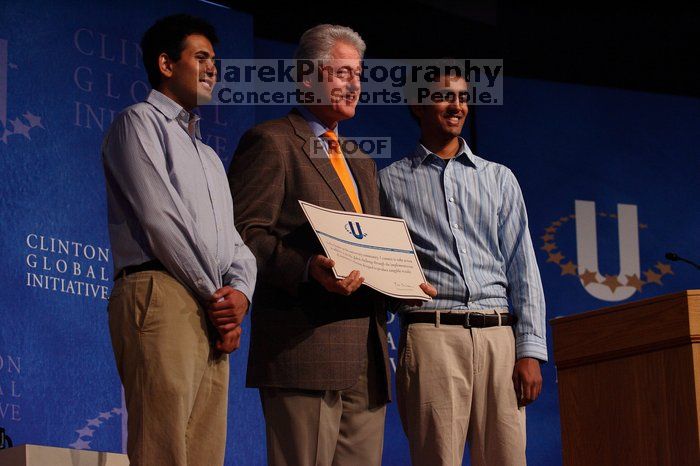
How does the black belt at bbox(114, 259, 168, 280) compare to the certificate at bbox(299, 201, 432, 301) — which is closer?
the black belt at bbox(114, 259, 168, 280)

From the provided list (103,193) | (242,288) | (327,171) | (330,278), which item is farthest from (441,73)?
(103,193)

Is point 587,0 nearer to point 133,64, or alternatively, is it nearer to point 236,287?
point 133,64

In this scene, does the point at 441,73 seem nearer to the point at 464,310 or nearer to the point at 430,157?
the point at 430,157

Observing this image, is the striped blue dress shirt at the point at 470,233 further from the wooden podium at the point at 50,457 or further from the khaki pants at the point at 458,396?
the wooden podium at the point at 50,457

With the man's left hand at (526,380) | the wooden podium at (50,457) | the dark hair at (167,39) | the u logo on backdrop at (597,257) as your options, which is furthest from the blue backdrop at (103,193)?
the man's left hand at (526,380)

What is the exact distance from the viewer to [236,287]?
8.04ft

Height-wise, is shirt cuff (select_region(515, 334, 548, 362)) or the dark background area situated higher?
the dark background area

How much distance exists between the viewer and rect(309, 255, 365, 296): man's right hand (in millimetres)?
2533

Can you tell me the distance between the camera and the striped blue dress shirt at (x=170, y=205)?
2342mm

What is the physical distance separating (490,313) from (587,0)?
10.5ft

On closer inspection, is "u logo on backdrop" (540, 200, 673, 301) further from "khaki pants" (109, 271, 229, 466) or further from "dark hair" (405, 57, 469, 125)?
"khaki pants" (109, 271, 229, 466)

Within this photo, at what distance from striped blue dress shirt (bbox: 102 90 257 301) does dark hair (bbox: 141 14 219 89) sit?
0.17 metres

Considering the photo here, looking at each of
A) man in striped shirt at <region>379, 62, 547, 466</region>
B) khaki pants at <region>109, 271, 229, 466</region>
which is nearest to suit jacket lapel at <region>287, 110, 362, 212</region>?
man in striped shirt at <region>379, 62, 547, 466</region>

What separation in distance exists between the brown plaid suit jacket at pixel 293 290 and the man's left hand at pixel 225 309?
217 millimetres
